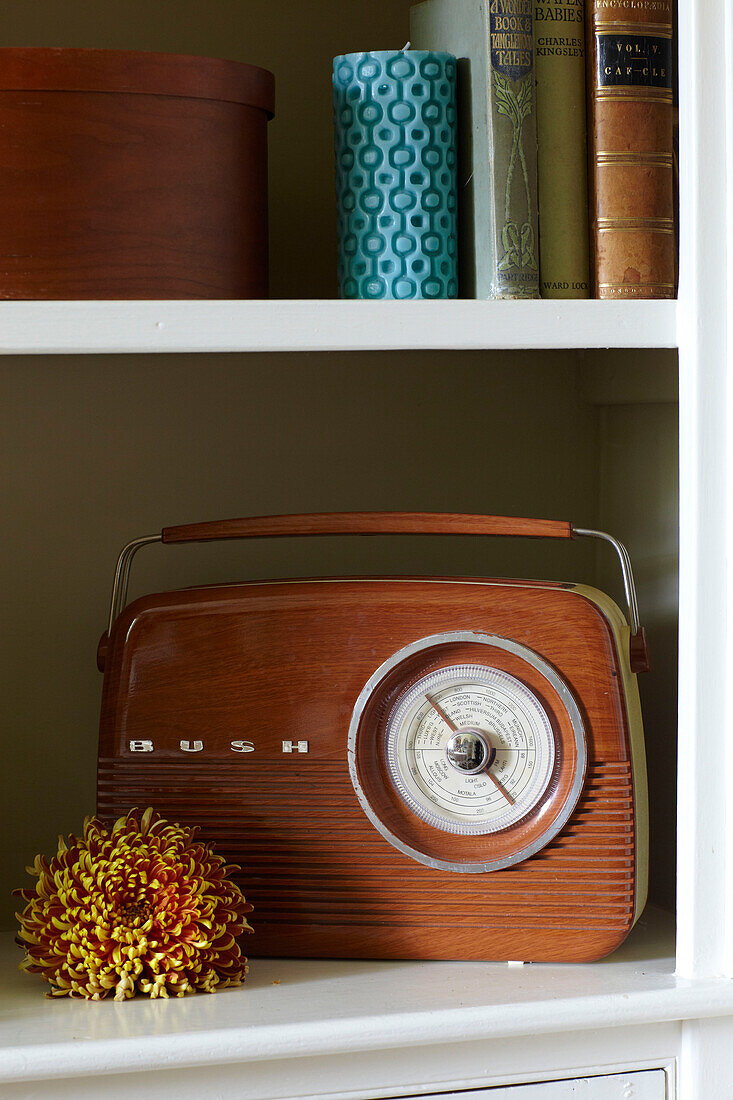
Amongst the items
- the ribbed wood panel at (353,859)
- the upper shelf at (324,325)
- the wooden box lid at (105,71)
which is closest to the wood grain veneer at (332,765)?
the ribbed wood panel at (353,859)

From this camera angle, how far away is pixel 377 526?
3.26 ft

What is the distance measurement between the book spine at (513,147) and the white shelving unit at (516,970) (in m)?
0.05

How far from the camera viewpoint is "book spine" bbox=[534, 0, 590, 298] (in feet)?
2.96

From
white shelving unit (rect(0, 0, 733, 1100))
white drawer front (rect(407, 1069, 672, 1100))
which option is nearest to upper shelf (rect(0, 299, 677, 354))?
white shelving unit (rect(0, 0, 733, 1100))

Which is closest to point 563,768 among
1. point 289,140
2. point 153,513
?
point 153,513

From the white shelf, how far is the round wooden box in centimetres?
52

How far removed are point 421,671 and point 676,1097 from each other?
38cm

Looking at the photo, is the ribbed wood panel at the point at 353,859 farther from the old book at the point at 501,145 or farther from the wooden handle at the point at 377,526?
the old book at the point at 501,145

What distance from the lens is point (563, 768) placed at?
94 cm

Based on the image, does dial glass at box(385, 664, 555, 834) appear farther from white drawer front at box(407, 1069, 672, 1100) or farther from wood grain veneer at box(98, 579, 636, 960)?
white drawer front at box(407, 1069, 672, 1100)

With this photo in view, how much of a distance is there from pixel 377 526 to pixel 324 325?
0.68 ft

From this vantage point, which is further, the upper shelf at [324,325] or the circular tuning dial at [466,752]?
the circular tuning dial at [466,752]

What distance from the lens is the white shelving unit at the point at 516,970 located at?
82cm

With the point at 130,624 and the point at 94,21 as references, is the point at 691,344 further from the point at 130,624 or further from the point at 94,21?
the point at 94,21
